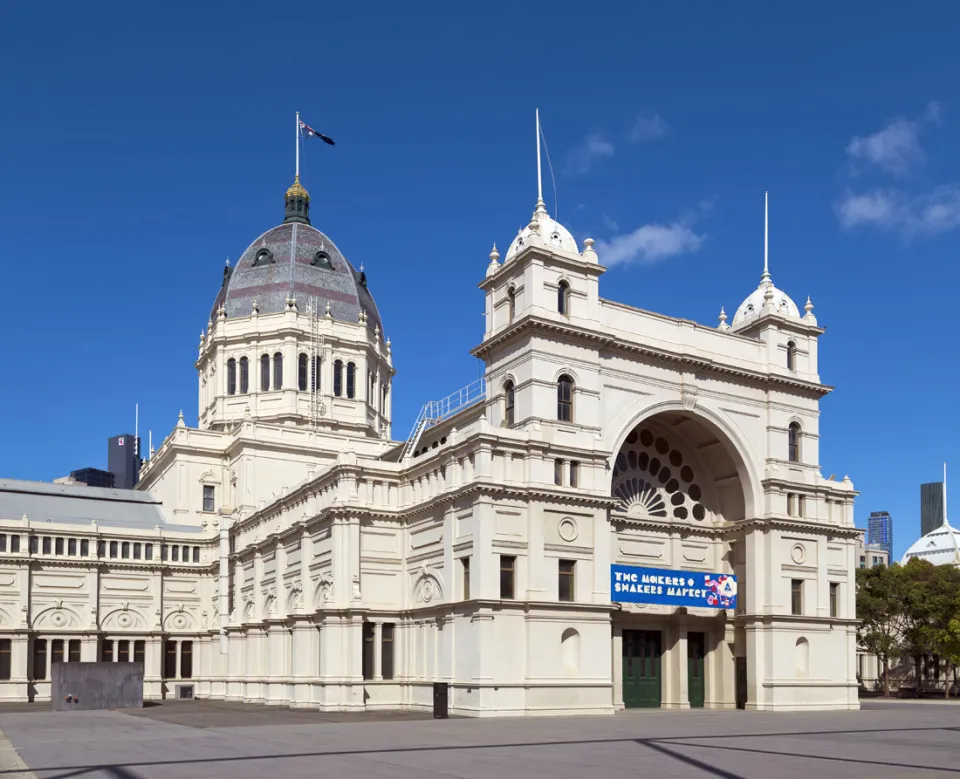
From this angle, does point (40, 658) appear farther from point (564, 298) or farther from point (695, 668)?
point (564, 298)

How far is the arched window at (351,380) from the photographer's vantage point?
8769cm

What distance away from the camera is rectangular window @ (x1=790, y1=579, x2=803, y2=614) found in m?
53.8

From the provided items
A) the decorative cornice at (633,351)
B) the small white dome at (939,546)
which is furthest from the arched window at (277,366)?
the small white dome at (939,546)

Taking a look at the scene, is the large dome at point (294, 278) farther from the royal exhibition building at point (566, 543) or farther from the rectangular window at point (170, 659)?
the rectangular window at point (170, 659)

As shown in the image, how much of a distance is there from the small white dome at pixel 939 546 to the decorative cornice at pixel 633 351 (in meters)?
94.0

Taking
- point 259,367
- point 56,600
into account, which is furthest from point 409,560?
point 259,367

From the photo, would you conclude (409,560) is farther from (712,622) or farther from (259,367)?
(259,367)

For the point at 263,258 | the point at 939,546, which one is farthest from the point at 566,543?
the point at 939,546

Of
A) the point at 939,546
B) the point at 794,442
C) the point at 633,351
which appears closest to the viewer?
the point at 633,351

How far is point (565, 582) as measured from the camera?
4688 cm

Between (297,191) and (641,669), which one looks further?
(297,191)

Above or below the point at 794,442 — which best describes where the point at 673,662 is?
below

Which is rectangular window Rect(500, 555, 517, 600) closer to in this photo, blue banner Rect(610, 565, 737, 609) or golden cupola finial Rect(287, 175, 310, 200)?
blue banner Rect(610, 565, 737, 609)

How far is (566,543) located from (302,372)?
43471 mm
